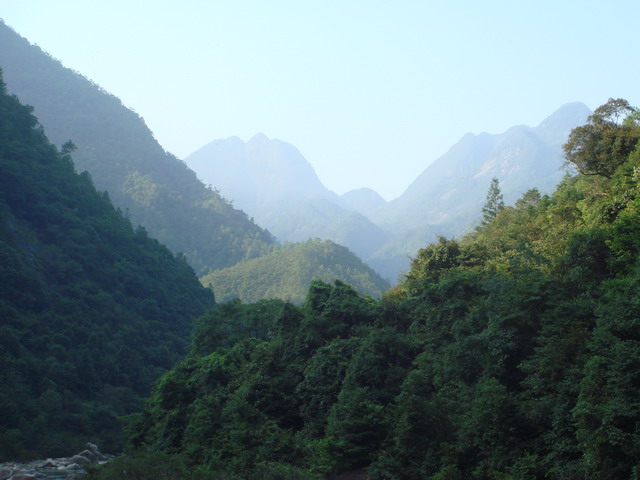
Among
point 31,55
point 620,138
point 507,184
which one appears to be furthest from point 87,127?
point 507,184

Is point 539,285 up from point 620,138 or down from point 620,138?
down

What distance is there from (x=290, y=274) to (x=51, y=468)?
45.1 m

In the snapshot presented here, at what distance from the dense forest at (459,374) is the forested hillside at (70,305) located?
471cm

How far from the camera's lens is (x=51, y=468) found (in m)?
20.2

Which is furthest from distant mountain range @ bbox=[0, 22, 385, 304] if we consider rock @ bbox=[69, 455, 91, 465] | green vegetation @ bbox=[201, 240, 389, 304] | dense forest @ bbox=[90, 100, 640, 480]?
dense forest @ bbox=[90, 100, 640, 480]

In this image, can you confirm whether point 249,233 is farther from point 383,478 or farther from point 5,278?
point 383,478

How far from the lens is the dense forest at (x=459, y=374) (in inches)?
451

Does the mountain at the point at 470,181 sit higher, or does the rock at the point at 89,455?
the mountain at the point at 470,181

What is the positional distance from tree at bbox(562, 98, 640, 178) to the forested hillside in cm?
2087

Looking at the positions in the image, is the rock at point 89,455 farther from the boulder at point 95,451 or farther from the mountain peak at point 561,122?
the mountain peak at point 561,122

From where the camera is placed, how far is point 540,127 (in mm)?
189125

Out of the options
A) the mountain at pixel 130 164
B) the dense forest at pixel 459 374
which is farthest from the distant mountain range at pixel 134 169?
the dense forest at pixel 459 374

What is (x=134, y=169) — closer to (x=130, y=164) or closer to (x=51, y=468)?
(x=130, y=164)

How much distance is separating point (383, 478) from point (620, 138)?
44.0ft
